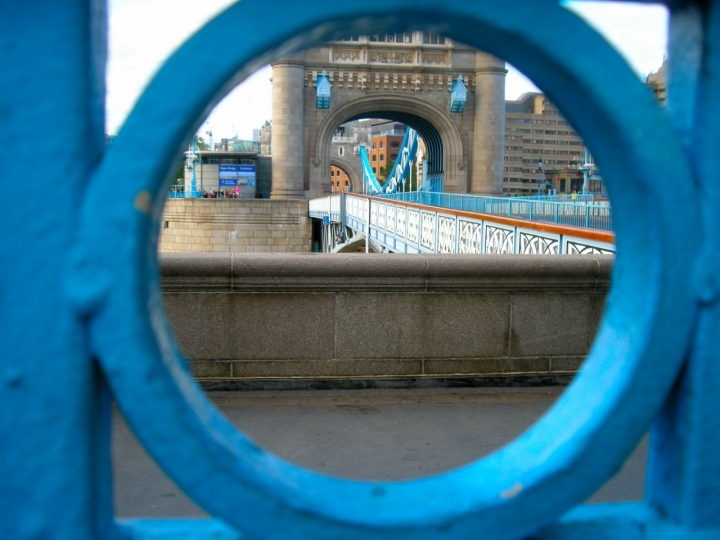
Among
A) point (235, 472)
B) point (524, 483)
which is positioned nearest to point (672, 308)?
point (524, 483)

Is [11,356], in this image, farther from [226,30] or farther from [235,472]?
[226,30]

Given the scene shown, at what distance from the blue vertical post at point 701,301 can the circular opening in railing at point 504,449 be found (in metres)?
0.05

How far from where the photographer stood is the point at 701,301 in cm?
83

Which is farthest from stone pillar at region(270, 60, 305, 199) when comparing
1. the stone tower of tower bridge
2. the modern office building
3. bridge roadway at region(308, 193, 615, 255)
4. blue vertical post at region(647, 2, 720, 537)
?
the modern office building

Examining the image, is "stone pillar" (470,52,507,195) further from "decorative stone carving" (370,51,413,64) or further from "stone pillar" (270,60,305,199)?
"stone pillar" (270,60,305,199)

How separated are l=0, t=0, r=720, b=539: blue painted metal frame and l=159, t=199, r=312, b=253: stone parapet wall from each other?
114ft

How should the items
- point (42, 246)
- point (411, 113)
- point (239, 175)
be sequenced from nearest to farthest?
point (42, 246) < point (411, 113) < point (239, 175)

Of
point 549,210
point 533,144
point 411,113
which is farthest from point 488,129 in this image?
point 533,144

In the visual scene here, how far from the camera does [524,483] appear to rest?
2.63ft

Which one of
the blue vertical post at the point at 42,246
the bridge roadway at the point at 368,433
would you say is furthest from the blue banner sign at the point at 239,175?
the blue vertical post at the point at 42,246

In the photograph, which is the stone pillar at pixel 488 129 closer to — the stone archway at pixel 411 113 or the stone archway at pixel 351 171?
the stone archway at pixel 411 113

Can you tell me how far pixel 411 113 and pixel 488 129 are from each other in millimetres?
4702

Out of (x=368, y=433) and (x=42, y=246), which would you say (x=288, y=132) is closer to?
(x=368, y=433)

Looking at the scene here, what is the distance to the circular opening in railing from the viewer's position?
28.6 inches
